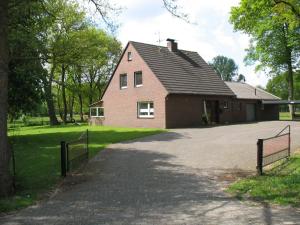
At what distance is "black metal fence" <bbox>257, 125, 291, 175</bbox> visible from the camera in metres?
11.9

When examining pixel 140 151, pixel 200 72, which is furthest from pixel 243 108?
pixel 140 151

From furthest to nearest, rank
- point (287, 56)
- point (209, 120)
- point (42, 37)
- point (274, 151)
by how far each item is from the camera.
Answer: point (287, 56), point (209, 120), point (42, 37), point (274, 151)

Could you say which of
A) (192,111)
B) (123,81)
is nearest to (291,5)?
(192,111)

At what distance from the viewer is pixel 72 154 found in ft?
43.1

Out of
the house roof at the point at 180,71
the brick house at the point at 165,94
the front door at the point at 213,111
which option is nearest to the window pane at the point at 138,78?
the brick house at the point at 165,94

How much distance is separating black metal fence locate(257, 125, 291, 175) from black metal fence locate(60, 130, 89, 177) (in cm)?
563

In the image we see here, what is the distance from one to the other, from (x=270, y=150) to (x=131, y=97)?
24.5m

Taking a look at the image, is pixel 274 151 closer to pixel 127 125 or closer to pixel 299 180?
pixel 299 180

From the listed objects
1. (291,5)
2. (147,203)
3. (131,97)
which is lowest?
(147,203)

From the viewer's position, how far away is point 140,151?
1788 centimetres

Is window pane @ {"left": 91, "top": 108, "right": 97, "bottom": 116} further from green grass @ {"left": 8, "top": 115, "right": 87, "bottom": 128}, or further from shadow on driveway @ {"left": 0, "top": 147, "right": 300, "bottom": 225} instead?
shadow on driveway @ {"left": 0, "top": 147, "right": 300, "bottom": 225}

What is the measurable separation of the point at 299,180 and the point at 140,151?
8.63 m

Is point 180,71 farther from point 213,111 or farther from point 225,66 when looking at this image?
point 225,66

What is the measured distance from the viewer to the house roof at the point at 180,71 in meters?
33.9
